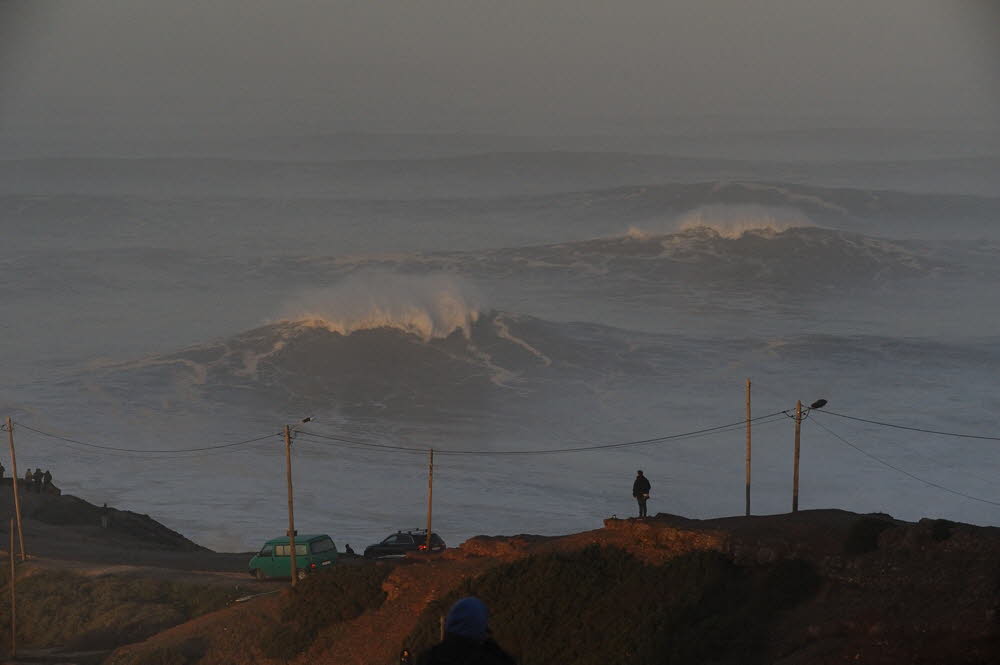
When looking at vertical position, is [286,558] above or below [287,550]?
below

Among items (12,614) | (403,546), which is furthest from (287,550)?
(12,614)

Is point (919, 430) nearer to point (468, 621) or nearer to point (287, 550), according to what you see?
point (287, 550)

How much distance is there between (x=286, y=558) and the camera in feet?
79.7

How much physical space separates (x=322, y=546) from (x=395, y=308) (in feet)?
120

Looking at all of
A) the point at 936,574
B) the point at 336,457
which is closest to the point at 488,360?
the point at 336,457

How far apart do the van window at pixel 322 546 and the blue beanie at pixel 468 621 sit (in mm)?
19656

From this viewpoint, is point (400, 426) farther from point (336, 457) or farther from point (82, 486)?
point (82, 486)

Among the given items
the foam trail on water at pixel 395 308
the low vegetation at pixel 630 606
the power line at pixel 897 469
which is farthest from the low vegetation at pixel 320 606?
the foam trail on water at pixel 395 308

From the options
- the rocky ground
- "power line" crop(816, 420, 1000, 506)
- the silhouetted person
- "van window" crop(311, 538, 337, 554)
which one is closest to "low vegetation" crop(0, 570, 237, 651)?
the rocky ground

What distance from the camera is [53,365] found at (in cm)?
5644

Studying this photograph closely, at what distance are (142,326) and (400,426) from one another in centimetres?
2577

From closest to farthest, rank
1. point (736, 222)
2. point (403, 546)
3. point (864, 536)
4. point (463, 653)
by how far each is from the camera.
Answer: point (463, 653) < point (864, 536) < point (403, 546) < point (736, 222)

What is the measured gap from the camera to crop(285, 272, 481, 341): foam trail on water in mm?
59375

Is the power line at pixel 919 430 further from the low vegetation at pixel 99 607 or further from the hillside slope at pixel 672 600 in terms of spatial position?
the low vegetation at pixel 99 607
